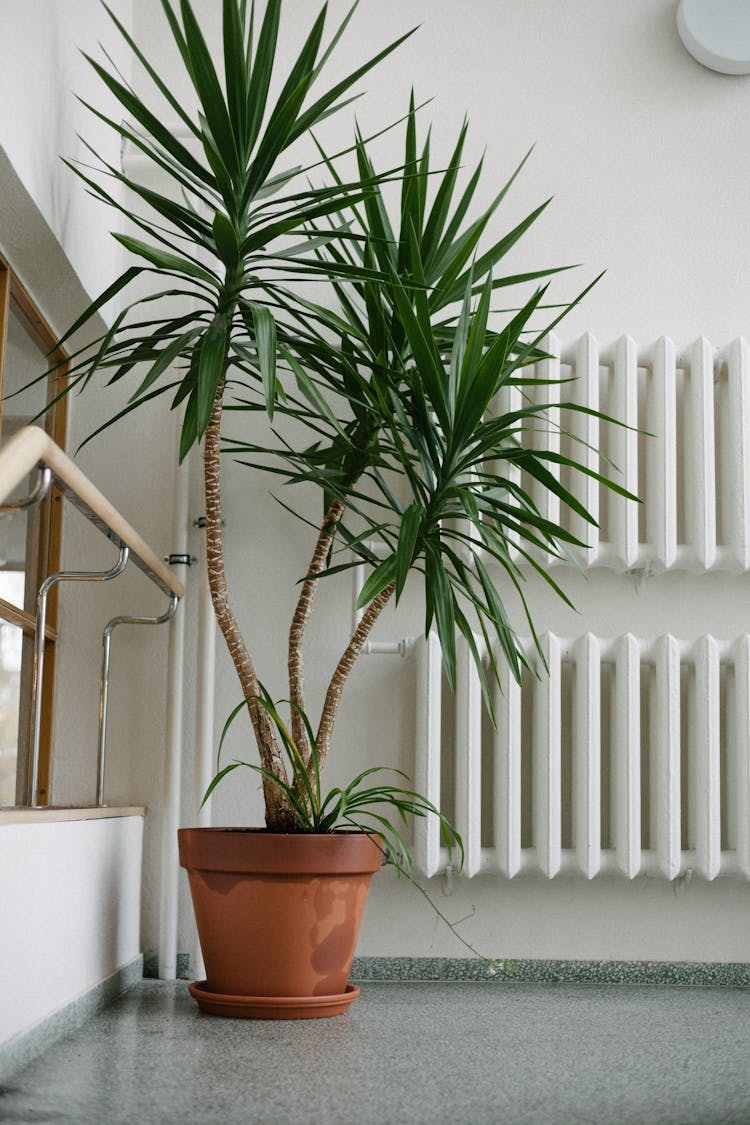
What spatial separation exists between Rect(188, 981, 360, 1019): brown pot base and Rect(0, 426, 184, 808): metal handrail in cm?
47

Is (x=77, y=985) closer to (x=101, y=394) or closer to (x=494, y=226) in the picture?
(x=101, y=394)

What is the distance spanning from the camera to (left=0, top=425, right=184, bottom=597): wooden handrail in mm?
1294

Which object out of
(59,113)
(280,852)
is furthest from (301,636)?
(59,113)

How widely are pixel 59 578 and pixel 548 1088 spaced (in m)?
1.18

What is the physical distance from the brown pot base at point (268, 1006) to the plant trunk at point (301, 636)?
44 centimetres

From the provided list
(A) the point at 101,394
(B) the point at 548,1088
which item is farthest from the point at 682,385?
(B) the point at 548,1088

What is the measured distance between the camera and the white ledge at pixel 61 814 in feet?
5.43

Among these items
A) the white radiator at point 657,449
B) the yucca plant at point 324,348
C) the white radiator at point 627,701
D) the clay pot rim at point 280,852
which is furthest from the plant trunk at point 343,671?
the white radiator at point 657,449

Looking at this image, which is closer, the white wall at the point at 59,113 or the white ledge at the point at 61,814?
the white ledge at the point at 61,814

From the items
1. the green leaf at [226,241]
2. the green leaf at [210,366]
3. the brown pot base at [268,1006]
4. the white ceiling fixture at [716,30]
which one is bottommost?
the brown pot base at [268,1006]

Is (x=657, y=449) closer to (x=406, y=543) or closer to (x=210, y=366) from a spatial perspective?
(x=406, y=543)

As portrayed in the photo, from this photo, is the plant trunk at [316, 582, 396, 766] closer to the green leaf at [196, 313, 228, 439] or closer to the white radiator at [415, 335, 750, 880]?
the white radiator at [415, 335, 750, 880]

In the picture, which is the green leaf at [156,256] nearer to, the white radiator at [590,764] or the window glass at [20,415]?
the window glass at [20,415]

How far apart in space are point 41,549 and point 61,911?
0.91m
